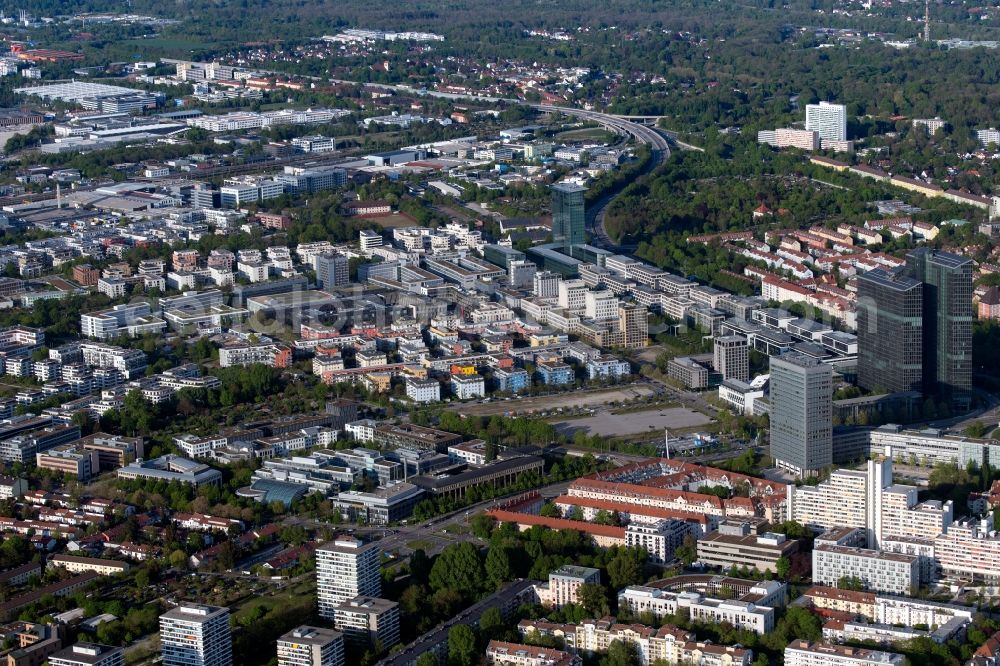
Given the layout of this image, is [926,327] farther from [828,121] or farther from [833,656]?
[828,121]

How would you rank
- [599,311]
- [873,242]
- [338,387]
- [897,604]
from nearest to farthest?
[897,604]
[338,387]
[599,311]
[873,242]

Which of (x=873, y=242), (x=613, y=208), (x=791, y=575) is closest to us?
(x=791, y=575)

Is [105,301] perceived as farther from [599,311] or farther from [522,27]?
[522,27]

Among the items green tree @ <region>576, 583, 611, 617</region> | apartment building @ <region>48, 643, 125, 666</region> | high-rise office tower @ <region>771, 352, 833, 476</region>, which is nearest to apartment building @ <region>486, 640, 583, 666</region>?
green tree @ <region>576, 583, 611, 617</region>

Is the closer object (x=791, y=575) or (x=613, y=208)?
(x=791, y=575)

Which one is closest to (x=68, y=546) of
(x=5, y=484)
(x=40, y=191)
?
(x=5, y=484)

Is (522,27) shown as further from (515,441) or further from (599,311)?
(515,441)
